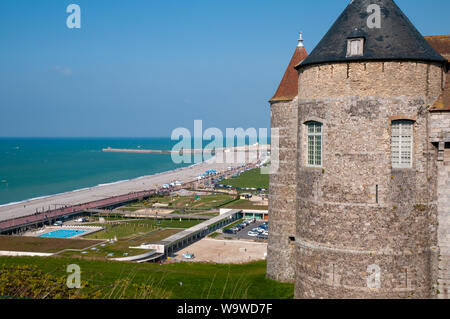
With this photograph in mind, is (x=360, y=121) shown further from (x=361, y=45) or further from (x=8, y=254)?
(x=8, y=254)

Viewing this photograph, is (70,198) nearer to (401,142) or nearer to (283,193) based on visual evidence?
(283,193)

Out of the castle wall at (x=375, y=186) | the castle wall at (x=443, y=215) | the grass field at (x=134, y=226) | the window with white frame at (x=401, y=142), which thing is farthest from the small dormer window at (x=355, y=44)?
the grass field at (x=134, y=226)

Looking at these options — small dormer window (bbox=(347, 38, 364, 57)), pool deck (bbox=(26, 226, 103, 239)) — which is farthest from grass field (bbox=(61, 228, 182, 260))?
small dormer window (bbox=(347, 38, 364, 57))

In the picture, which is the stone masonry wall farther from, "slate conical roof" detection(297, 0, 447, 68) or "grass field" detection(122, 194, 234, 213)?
"grass field" detection(122, 194, 234, 213)

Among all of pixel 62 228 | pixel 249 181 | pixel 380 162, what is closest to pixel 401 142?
pixel 380 162

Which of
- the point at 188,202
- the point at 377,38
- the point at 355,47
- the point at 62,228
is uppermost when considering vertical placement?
the point at 377,38
